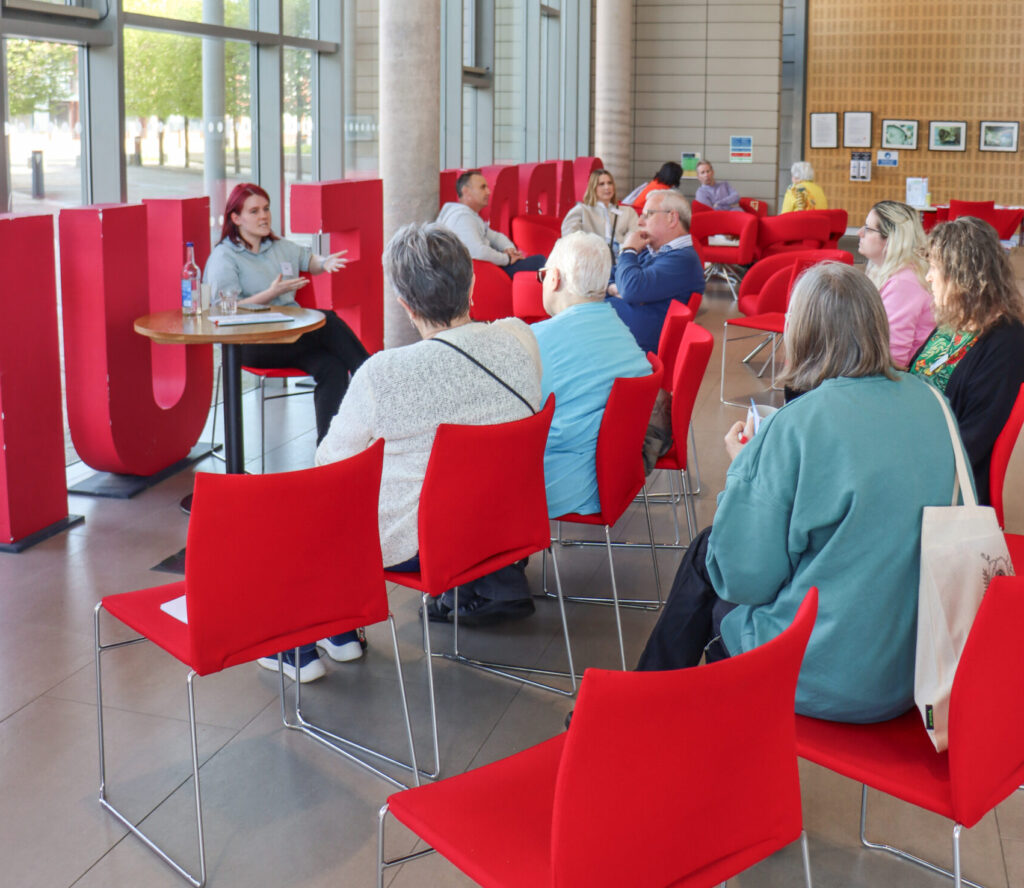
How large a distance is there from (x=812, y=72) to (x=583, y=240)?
15003 mm

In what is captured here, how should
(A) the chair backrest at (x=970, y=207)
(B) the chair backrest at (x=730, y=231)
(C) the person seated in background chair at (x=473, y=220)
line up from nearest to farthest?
1. (C) the person seated in background chair at (x=473, y=220)
2. (B) the chair backrest at (x=730, y=231)
3. (A) the chair backrest at (x=970, y=207)

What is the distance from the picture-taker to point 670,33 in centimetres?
1534

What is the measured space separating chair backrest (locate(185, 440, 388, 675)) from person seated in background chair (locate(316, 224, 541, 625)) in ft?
1.05

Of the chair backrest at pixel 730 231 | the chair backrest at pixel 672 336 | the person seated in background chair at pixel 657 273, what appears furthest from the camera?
the chair backrest at pixel 730 231

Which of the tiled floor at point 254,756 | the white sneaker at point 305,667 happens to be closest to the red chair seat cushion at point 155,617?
the tiled floor at point 254,756

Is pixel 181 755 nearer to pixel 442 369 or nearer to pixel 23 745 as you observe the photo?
pixel 23 745

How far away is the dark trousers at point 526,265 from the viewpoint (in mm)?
7977

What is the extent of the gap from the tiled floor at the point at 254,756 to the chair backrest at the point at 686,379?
57cm

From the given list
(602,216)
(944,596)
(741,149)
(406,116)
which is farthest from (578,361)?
(741,149)

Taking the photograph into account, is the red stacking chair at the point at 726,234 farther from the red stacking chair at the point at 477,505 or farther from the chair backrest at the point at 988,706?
the chair backrest at the point at 988,706

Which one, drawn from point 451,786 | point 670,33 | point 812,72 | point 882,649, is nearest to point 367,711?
point 451,786

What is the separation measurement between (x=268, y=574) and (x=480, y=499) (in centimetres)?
60

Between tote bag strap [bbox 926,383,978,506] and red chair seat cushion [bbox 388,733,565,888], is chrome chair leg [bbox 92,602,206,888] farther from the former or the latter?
tote bag strap [bbox 926,383,978,506]

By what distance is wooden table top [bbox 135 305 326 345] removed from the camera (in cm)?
429
